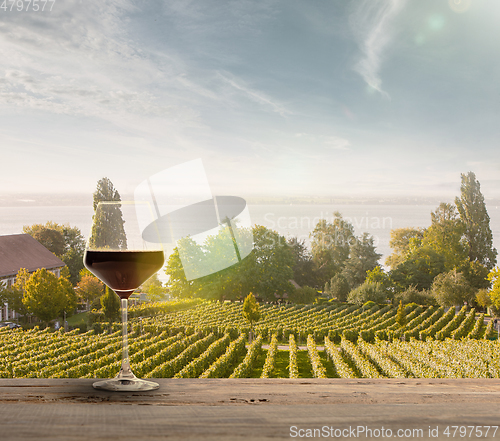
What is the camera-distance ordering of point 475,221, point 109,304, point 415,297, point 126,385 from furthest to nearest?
point 475,221
point 415,297
point 109,304
point 126,385

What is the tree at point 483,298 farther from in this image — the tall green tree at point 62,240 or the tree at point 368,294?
the tall green tree at point 62,240

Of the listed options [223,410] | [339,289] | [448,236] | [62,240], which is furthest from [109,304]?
[448,236]

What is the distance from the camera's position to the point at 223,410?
66cm

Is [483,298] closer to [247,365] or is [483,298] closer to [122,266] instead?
[247,365]

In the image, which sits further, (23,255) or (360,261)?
(360,261)

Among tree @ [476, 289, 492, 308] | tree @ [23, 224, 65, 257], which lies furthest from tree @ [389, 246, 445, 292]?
tree @ [23, 224, 65, 257]

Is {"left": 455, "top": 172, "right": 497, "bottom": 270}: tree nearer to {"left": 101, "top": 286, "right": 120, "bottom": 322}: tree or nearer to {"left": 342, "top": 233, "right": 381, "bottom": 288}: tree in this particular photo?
{"left": 342, "top": 233, "right": 381, "bottom": 288}: tree

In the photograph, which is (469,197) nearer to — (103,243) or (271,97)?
(271,97)

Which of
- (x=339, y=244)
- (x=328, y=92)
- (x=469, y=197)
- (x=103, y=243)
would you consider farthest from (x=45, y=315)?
(x=328, y=92)

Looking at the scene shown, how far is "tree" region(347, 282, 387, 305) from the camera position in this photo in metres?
40.9

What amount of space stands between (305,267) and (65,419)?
5271 cm

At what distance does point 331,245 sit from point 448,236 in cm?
1383

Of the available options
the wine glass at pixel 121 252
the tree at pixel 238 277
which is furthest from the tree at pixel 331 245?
Result: the wine glass at pixel 121 252

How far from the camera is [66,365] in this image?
14.6 metres
